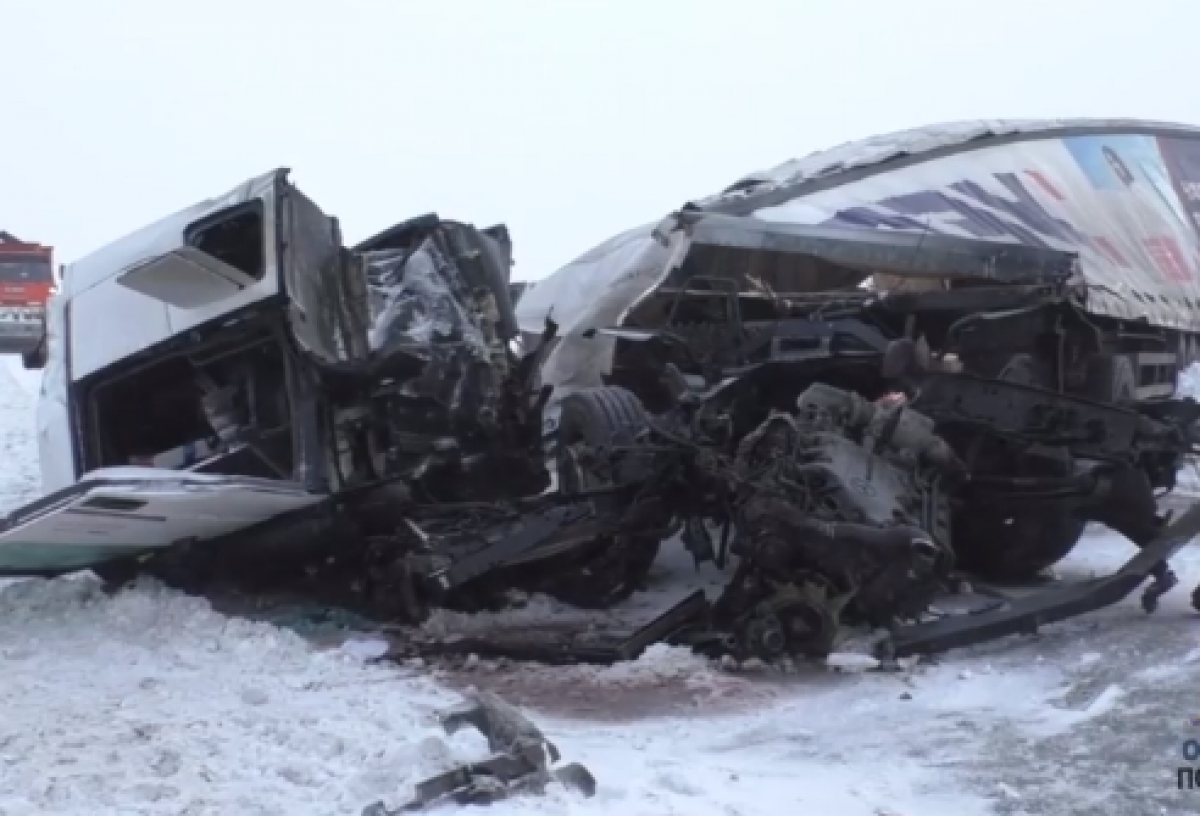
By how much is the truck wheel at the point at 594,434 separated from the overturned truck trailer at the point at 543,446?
0.02m

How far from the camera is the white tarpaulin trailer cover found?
1021 cm

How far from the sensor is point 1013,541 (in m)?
7.13

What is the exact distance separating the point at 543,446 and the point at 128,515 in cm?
253

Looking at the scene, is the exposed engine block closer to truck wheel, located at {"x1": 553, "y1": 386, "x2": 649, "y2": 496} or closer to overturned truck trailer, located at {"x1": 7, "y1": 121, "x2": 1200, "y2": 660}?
overturned truck trailer, located at {"x1": 7, "y1": 121, "x2": 1200, "y2": 660}

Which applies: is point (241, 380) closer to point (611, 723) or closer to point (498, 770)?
point (611, 723)

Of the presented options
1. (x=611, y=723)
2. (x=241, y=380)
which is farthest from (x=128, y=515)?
(x=611, y=723)

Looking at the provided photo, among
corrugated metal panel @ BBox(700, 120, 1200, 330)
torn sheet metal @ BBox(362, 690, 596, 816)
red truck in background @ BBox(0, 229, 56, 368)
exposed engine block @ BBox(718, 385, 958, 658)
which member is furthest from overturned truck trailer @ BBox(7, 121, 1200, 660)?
red truck in background @ BBox(0, 229, 56, 368)

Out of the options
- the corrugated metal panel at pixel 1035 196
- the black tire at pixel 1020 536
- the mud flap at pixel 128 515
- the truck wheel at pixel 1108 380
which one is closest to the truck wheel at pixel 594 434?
the mud flap at pixel 128 515

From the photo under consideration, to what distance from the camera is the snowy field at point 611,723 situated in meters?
3.69

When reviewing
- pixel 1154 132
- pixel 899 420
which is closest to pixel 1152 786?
pixel 899 420

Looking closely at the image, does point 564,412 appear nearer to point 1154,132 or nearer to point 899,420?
point 899,420

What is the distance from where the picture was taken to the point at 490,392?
706 cm

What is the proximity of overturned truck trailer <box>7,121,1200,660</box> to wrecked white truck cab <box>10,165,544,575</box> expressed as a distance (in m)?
0.01

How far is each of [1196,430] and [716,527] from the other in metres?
2.39
